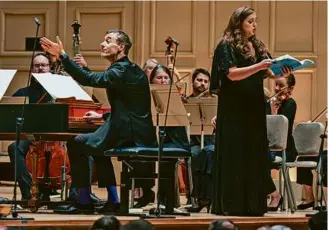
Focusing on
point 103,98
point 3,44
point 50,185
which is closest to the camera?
point 50,185

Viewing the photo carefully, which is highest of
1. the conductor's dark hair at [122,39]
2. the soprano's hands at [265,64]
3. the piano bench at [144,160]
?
the conductor's dark hair at [122,39]

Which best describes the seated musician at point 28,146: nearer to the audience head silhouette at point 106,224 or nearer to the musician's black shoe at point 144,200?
the musician's black shoe at point 144,200

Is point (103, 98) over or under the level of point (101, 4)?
under

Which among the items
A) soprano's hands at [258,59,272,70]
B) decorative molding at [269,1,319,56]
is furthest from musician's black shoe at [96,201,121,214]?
decorative molding at [269,1,319,56]

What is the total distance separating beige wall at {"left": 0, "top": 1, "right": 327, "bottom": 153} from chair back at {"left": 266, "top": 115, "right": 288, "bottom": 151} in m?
2.77

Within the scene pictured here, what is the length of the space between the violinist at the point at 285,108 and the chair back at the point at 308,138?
0.07 m

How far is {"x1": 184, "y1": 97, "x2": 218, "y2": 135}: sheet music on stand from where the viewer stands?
688 cm

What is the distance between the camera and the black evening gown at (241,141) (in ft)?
19.4

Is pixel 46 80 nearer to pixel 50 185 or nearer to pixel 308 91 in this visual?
pixel 50 185

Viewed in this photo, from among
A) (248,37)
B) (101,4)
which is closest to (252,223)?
(248,37)

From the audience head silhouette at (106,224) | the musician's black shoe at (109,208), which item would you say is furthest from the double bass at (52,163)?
the audience head silhouette at (106,224)

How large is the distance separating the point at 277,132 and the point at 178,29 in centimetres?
332

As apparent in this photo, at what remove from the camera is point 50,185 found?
707 cm

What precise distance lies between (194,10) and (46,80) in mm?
4008
